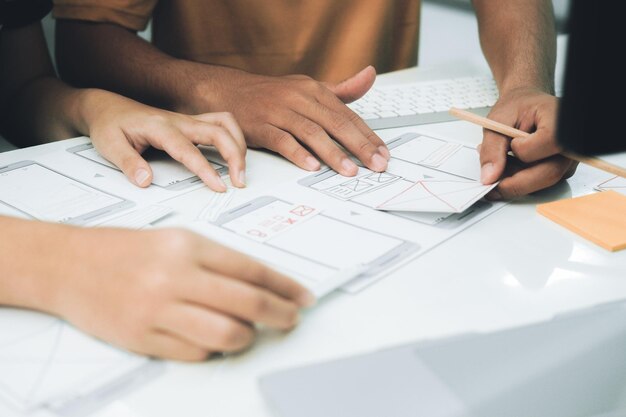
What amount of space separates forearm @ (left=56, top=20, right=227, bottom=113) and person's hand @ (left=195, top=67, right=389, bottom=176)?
0.04 m

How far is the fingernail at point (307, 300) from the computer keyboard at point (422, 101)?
419 millimetres

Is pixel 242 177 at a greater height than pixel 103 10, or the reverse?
pixel 103 10

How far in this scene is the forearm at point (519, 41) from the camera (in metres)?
0.80

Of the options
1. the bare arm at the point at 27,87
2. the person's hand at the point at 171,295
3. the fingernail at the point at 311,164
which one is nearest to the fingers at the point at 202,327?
the person's hand at the point at 171,295

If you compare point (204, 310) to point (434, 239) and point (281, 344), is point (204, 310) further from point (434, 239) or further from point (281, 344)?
point (434, 239)

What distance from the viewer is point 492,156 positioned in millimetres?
608

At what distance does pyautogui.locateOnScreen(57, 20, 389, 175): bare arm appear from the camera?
67cm

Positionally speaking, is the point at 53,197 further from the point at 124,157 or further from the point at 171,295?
the point at 171,295

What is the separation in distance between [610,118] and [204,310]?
0.25 m

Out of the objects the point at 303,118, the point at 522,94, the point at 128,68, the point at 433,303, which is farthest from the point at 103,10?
the point at 433,303

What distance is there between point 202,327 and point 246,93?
46 centimetres

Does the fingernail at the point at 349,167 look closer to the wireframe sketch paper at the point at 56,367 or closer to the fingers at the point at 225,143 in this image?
the fingers at the point at 225,143

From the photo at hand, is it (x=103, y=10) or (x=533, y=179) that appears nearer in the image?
(x=533, y=179)

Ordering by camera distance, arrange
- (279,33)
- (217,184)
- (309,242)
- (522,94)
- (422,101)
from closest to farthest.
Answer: (309,242), (217,184), (522,94), (422,101), (279,33)
